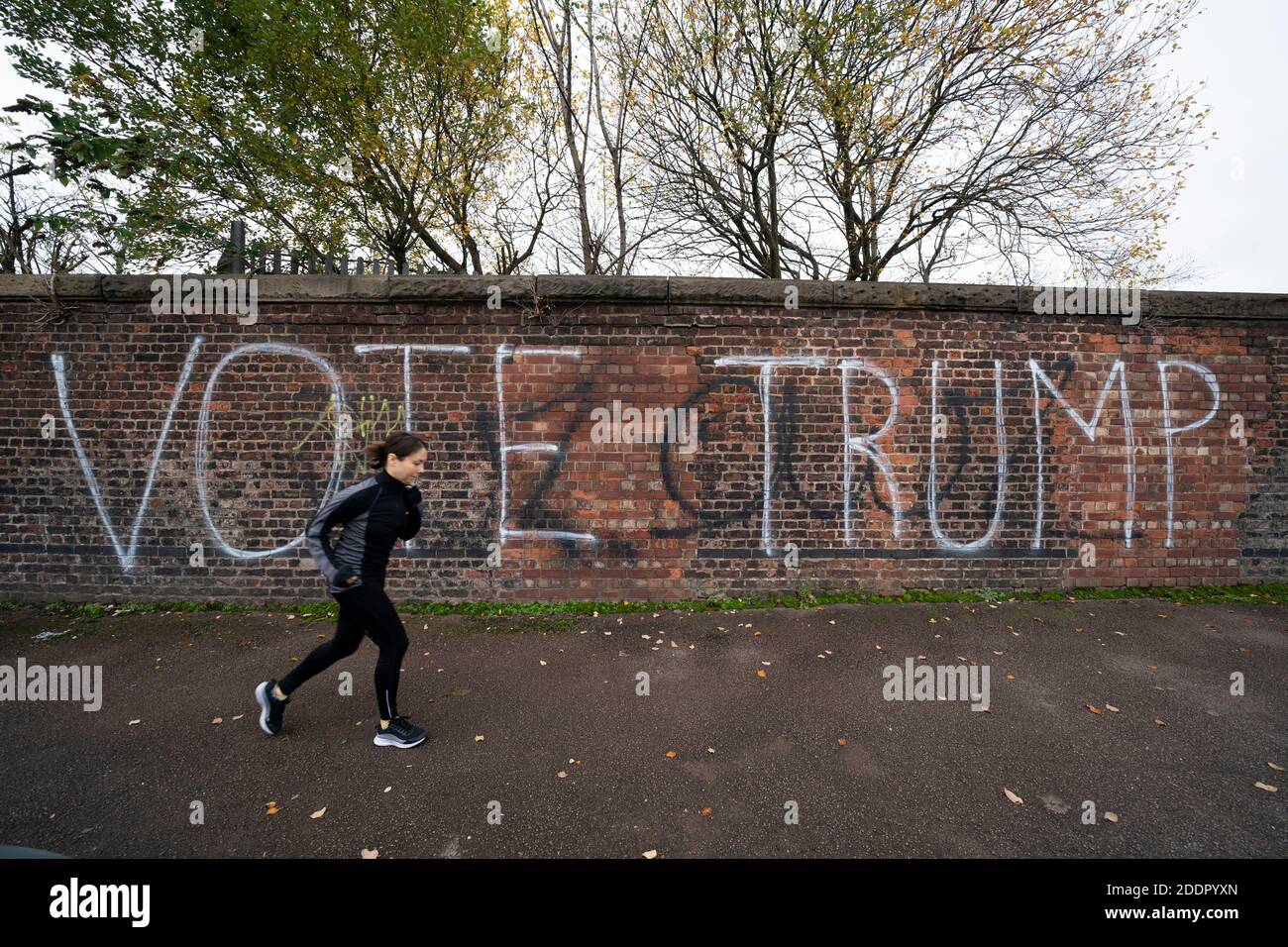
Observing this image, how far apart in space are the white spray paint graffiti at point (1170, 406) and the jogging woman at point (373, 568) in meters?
6.83

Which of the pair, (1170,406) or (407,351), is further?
(1170,406)

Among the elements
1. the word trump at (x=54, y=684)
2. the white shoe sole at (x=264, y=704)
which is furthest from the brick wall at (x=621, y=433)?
the white shoe sole at (x=264, y=704)

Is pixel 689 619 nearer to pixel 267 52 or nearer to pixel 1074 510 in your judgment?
pixel 1074 510

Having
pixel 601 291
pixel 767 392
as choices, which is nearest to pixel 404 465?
pixel 601 291

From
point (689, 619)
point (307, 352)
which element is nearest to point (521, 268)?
point (307, 352)

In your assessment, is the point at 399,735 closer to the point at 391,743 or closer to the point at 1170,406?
the point at 391,743

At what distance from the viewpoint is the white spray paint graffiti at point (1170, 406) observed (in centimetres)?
511

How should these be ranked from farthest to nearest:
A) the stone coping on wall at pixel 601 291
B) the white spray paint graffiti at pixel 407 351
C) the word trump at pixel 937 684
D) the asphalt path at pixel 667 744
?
1. the white spray paint graffiti at pixel 407 351
2. the stone coping on wall at pixel 601 291
3. the word trump at pixel 937 684
4. the asphalt path at pixel 667 744

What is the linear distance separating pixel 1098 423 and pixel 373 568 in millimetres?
6479

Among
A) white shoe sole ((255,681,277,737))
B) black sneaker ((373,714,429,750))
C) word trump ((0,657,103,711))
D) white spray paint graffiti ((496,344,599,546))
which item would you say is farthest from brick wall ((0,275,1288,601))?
black sneaker ((373,714,429,750))

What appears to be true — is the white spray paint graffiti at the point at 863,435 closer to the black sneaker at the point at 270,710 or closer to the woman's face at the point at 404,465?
the woman's face at the point at 404,465

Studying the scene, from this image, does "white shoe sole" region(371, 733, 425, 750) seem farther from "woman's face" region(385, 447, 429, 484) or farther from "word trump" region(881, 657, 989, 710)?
"word trump" region(881, 657, 989, 710)

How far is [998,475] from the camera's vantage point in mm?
5031

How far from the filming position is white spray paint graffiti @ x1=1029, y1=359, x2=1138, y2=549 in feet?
16.5
